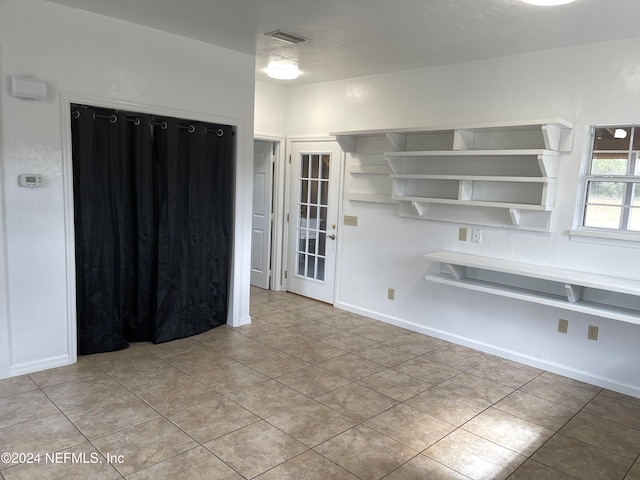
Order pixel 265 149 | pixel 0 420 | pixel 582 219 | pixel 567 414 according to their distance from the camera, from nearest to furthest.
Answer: pixel 0 420, pixel 567 414, pixel 582 219, pixel 265 149

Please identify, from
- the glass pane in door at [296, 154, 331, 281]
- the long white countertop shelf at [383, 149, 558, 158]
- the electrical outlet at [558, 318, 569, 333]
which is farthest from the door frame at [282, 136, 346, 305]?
the electrical outlet at [558, 318, 569, 333]

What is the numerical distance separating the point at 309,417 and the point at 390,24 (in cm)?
273

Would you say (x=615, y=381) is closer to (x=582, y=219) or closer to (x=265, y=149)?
(x=582, y=219)

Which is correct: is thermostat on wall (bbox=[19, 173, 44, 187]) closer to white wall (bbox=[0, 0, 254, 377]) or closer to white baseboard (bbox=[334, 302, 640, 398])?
white wall (bbox=[0, 0, 254, 377])

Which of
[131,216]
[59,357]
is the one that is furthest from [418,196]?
[59,357]

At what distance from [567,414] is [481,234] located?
5.29 feet

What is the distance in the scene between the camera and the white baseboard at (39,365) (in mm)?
3336

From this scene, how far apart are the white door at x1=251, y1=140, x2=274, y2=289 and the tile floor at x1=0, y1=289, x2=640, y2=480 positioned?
2.06 meters

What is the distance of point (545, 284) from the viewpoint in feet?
12.5

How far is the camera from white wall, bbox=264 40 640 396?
3502 millimetres

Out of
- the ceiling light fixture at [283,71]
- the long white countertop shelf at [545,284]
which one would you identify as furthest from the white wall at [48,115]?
the long white countertop shelf at [545,284]

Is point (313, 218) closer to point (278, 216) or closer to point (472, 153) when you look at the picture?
point (278, 216)

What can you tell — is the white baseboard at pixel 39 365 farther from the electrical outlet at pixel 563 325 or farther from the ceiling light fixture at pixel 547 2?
the ceiling light fixture at pixel 547 2

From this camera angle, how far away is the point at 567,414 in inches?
124
